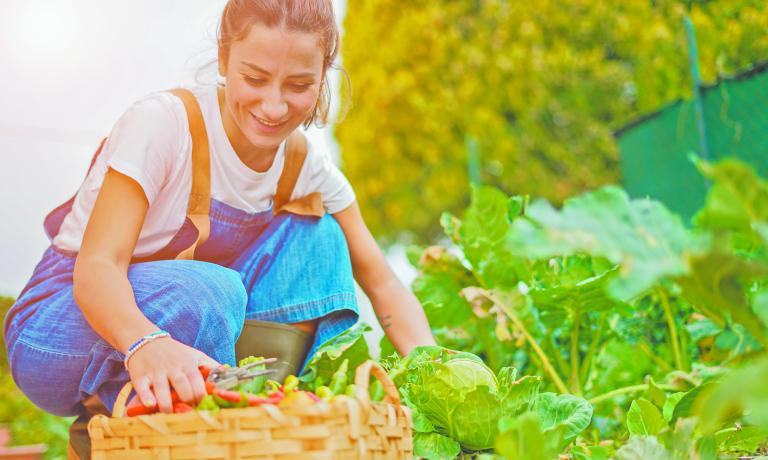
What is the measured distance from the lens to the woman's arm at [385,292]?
1653 millimetres

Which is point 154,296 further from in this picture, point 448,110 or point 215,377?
point 448,110

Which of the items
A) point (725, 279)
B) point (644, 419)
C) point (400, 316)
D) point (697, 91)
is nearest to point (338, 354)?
point (400, 316)

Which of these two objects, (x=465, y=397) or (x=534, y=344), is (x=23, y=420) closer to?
(x=534, y=344)

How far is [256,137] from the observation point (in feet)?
4.90

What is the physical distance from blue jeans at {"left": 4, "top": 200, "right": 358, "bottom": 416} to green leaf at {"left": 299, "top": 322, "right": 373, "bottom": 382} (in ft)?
0.26

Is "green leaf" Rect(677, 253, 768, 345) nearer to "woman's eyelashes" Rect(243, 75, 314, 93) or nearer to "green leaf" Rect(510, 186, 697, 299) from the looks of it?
"green leaf" Rect(510, 186, 697, 299)

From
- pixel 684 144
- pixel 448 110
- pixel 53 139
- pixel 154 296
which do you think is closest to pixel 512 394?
pixel 154 296

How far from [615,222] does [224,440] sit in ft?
1.65

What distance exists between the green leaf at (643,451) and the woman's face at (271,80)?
0.81 m

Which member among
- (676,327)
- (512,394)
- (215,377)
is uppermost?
(215,377)

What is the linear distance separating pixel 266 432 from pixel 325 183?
0.88m

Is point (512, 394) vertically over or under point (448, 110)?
under

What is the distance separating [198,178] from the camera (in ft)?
4.94

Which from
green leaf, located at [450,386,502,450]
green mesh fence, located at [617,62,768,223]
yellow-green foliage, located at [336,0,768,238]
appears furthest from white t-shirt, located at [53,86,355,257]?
yellow-green foliage, located at [336,0,768,238]
